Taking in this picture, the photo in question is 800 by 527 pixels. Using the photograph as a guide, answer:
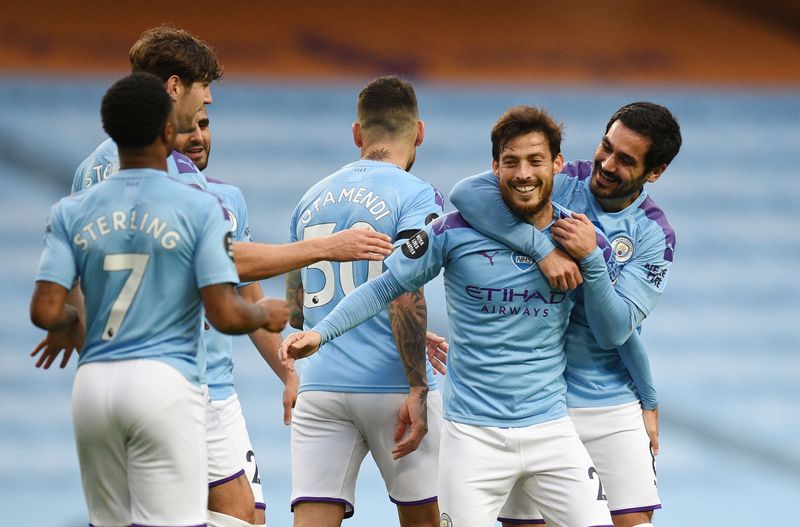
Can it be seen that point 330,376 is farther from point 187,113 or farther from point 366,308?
point 187,113

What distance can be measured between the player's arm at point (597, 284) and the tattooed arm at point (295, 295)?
4.13ft

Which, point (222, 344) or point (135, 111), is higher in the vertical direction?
point (135, 111)

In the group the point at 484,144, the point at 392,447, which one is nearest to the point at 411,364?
the point at 392,447

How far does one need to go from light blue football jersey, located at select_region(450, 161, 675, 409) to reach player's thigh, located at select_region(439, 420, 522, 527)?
1.53ft

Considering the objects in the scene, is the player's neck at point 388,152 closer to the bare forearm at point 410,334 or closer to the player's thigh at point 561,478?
the bare forearm at point 410,334

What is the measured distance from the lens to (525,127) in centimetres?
383

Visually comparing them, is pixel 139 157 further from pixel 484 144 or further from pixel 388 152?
pixel 484 144

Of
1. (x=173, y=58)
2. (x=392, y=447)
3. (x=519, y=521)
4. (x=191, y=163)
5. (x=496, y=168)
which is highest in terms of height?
(x=173, y=58)

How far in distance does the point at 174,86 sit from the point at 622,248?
1.68 metres

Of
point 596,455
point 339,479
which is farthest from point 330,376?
point 596,455

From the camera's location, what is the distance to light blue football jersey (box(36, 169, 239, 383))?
3.17 metres

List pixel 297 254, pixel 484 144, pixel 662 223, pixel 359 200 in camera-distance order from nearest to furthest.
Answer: pixel 297 254 → pixel 662 223 → pixel 359 200 → pixel 484 144

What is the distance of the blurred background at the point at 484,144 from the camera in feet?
24.2

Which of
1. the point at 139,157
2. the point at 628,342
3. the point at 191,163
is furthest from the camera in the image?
the point at 628,342
